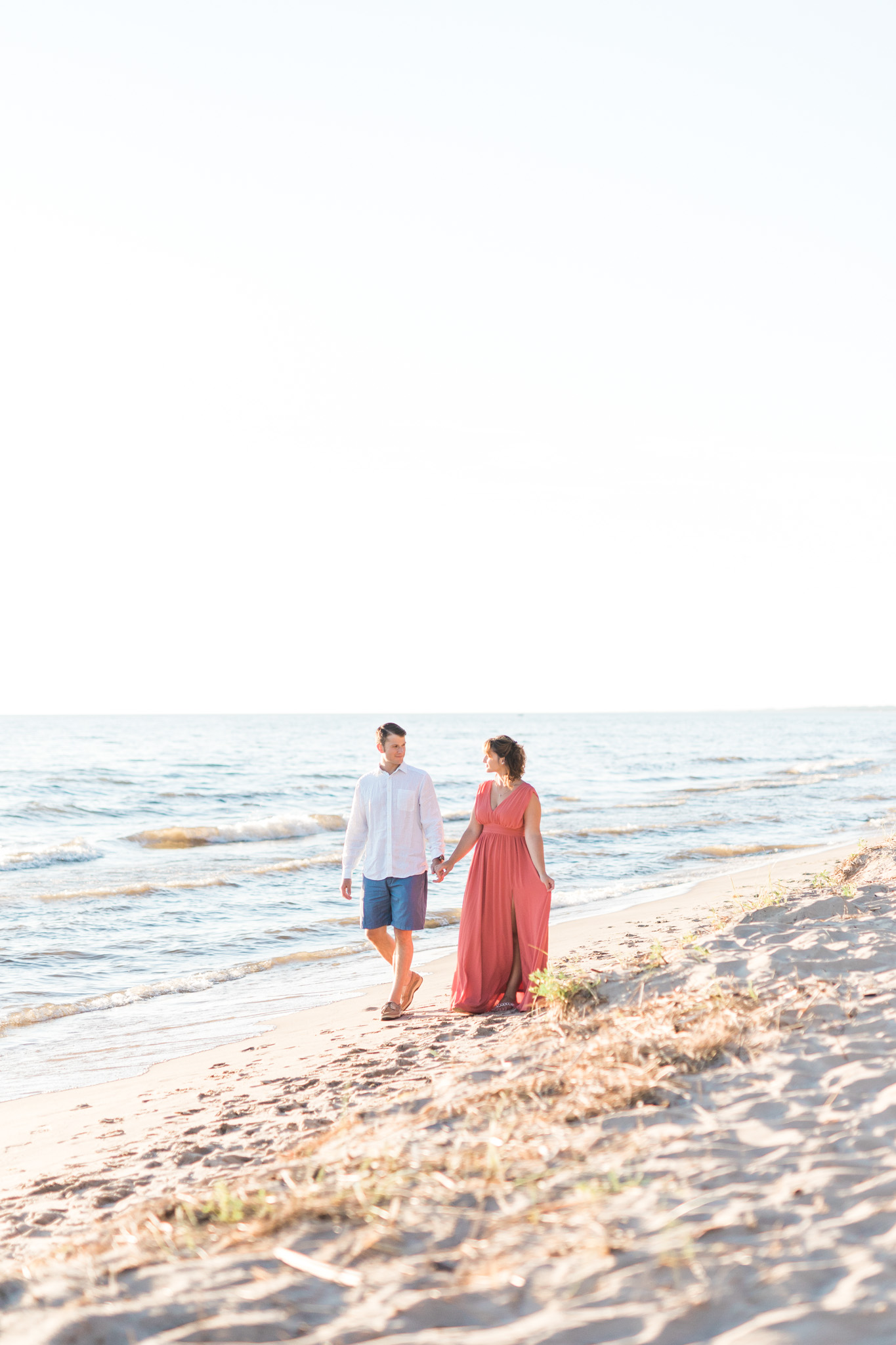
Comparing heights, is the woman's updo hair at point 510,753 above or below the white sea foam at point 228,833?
above

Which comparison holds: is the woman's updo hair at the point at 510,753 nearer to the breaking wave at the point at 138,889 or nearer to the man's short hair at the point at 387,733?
the man's short hair at the point at 387,733

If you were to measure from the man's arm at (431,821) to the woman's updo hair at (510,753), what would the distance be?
52cm

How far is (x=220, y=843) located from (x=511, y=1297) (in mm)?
18724

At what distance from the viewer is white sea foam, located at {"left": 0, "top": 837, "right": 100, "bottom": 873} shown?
16.8 meters

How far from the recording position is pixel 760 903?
7773 millimetres

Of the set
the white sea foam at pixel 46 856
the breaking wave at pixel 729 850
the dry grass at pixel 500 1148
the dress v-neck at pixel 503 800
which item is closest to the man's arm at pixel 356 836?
the dress v-neck at pixel 503 800

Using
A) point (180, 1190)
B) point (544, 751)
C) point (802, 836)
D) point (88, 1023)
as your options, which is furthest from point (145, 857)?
point (544, 751)

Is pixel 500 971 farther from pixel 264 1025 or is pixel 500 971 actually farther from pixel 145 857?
pixel 145 857

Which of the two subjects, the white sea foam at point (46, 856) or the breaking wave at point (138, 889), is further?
the white sea foam at point (46, 856)

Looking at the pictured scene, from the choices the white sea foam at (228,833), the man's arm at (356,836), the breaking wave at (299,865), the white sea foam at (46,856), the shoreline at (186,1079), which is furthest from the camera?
the white sea foam at (228,833)

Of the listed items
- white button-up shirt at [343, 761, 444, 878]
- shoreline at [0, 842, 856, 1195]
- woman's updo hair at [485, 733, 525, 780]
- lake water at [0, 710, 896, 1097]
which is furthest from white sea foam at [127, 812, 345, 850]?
woman's updo hair at [485, 733, 525, 780]

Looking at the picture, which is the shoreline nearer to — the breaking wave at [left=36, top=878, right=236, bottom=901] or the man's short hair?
the man's short hair

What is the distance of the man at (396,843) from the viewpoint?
21.8 ft

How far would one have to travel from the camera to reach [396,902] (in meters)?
6.76
